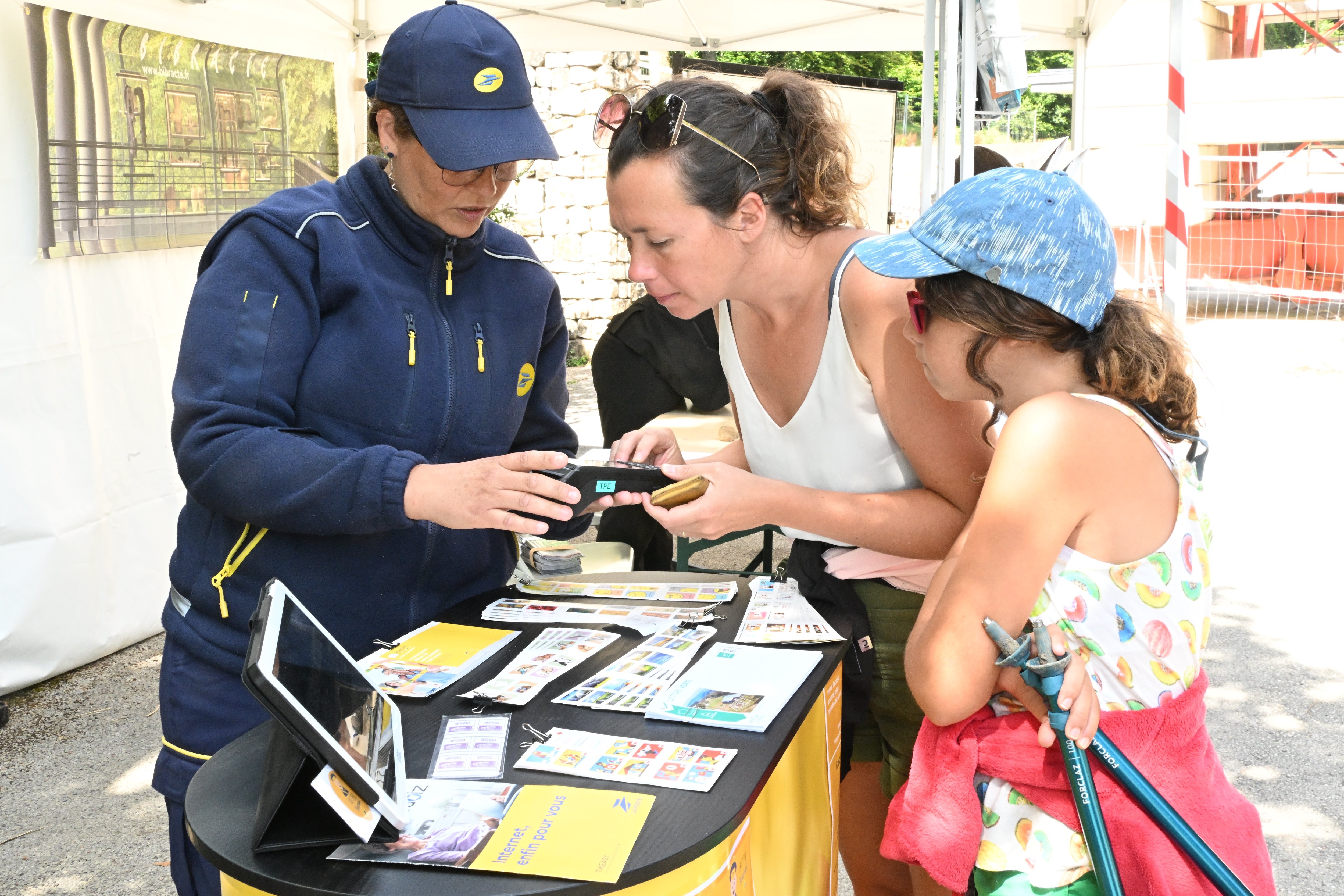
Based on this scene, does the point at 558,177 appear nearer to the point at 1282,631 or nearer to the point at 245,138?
the point at 245,138

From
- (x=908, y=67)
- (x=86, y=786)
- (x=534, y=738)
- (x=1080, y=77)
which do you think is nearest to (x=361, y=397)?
(x=534, y=738)

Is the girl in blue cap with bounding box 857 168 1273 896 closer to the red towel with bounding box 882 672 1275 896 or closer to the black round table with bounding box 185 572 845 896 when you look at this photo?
the red towel with bounding box 882 672 1275 896

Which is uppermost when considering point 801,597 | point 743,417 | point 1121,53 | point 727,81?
point 1121,53

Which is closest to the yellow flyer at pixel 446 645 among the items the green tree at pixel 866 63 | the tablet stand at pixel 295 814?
the tablet stand at pixel 295 814

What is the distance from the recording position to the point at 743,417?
6.51 ft

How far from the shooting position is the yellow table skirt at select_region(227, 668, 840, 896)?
3.83 ft

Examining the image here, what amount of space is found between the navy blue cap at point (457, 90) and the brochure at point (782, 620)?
838 millimetres

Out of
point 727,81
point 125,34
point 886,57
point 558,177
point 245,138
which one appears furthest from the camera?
point 886,57

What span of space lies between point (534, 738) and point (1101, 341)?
0.93 metres

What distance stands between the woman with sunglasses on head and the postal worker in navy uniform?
0.23 meters

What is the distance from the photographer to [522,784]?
130 centimetres

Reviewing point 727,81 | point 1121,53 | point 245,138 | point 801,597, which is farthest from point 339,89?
point 1121,53

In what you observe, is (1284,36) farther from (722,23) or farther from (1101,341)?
(1101,341)

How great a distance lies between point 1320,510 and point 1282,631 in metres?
1.75
